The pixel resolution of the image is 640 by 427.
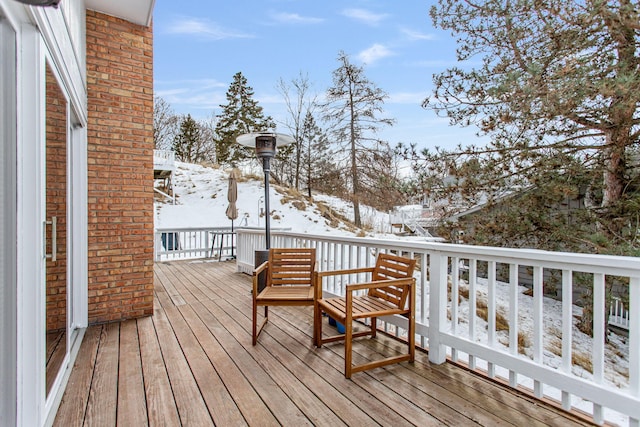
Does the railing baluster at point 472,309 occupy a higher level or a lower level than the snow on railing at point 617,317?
higher

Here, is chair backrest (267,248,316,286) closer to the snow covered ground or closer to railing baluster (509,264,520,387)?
railing baluster (509,264,520,387)

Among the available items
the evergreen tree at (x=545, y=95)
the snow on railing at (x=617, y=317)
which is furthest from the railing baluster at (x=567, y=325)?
the snow on railing at (x=617, y=317)

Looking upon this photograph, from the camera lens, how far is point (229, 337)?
3301mm

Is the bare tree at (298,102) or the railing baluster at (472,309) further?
the bare tree at (298,102)

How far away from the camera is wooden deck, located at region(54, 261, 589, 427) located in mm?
2037

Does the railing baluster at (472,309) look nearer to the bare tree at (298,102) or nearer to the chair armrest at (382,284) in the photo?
the chair armrest at (382,284)

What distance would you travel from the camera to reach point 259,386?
7.84ft

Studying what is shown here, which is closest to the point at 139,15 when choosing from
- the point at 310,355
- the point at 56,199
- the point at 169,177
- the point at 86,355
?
the point at 56,199

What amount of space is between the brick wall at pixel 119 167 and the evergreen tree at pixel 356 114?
38.8 feet

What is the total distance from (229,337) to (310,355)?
0.86 meters

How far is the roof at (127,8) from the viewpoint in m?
3.42

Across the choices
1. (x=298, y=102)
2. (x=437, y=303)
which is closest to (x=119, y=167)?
(x=437, y=303)

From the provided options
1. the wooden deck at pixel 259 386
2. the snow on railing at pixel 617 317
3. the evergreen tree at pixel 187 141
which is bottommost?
the snow on railing at pixel 617 317

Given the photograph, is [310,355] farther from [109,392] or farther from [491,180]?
[491,180]
